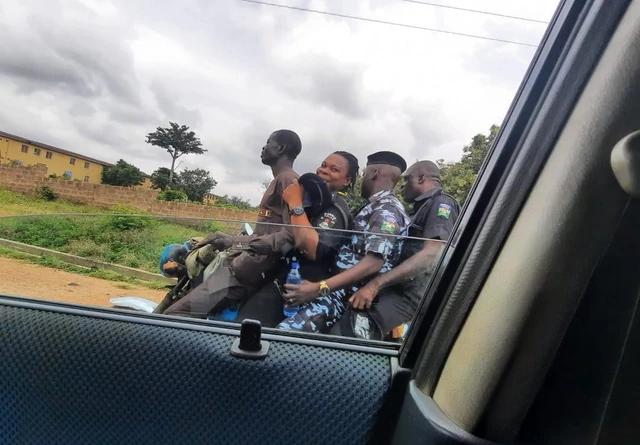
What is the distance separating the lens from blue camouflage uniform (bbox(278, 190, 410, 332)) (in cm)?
185

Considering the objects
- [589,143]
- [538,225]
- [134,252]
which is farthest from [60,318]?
[589,143]

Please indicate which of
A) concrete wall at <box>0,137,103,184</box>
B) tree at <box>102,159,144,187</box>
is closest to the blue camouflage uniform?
tree at <box>102,159,144,187</box>

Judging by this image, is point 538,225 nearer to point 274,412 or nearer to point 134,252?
point 274,412

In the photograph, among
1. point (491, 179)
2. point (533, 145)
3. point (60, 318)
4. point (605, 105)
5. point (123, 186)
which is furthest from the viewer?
point (123, 186)

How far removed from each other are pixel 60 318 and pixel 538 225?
4.32 feet

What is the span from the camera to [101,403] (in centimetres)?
146

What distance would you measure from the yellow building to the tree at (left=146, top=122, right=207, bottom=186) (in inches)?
10.3

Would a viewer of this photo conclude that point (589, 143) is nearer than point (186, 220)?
Yes

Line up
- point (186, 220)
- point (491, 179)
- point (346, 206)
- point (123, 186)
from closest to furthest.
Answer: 1. point (491, 179)
2. point (186, 220)
3. point (123, 186)
4. point (346, 206)

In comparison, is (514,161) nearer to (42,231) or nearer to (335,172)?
(335,172)

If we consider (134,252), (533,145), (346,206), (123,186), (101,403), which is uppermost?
(533,145)

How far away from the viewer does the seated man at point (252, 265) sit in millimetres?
2057

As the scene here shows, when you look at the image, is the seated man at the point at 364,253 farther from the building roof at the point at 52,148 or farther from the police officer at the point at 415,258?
the building roof at the point at 52,148

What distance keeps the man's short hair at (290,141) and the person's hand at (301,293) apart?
2.23 ft
